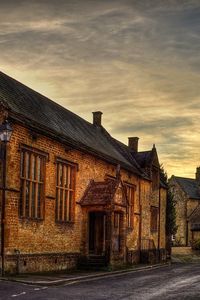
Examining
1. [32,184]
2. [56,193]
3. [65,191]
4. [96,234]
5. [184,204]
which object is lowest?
[96,234]

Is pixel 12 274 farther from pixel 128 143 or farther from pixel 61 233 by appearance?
pixel 128 143

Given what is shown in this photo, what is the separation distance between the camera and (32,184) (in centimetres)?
2248

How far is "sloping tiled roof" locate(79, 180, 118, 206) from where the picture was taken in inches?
1054

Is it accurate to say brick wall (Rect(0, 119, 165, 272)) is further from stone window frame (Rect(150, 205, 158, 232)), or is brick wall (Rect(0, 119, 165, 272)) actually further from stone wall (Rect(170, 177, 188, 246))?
stone wall (Rect(170, 177, 188, 246))

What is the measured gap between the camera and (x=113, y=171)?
→ 32188 millimetres

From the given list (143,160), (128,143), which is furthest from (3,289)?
(128,143)

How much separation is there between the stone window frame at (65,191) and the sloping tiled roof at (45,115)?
1.19m

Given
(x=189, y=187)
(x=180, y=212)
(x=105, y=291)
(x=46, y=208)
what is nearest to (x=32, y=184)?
(x=46, y=208)

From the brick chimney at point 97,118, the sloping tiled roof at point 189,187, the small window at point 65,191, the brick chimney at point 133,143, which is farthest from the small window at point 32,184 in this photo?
the sloping tiled roof at point 189,187

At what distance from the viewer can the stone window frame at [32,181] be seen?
21.7 m

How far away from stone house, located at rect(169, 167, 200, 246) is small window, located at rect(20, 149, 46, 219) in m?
49.3

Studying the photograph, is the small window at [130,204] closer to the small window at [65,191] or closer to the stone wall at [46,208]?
the stone wall at [46,208]

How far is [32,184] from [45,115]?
5008mm

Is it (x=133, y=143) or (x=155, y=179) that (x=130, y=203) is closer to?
(x=155, y=179)
